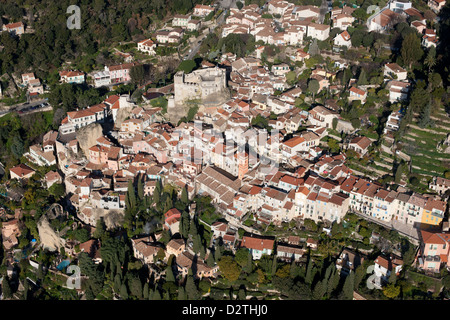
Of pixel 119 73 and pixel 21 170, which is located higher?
pixel 119 73

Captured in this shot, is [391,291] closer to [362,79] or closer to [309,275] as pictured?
[309,275]

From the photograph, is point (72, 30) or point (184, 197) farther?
point (72, 30)

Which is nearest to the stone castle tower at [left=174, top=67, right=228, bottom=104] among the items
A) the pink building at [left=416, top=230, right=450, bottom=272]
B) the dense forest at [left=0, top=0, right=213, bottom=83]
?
the dense forest at [left=0, top=0, right=213, bottom=83]

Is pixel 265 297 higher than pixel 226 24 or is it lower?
lower

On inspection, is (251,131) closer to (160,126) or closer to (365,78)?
(160,126)

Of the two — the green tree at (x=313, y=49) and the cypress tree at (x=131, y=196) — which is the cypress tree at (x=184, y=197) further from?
the green tree at (x=313, y=49)

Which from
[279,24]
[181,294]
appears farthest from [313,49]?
[181,294]

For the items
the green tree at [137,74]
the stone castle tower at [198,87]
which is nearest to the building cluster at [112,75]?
the green tree at [137,74]

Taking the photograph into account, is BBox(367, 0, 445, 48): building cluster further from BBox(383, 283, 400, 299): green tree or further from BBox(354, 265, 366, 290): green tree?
BBox(383, 283, 400, 299): green tree

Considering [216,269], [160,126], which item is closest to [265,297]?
[216,269]
